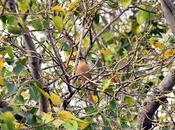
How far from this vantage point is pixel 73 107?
71.8 inches

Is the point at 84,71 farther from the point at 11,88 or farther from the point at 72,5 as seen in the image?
the point at 11,88

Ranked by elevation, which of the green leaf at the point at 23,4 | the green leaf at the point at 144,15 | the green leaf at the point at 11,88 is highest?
the green leaf at the point at 23,4

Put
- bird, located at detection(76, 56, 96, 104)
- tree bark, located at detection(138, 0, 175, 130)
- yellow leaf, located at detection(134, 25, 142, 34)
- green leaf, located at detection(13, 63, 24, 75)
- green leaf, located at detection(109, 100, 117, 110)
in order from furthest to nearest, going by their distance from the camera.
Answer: yellow leaf, located at detection(134, 25, 142, 34) < tree bark, located at detection(138, 0, 175, 130) < bird, located at detection(76, 56, 96, 104) < green leaf, located at detection(109, 100, 117, 110) < green leaf, located at detection(13, 63, 24, 75)

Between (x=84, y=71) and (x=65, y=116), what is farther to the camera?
(x=84, y=71)

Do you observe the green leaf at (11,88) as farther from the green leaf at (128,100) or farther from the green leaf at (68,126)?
the green leaf at (128,100)

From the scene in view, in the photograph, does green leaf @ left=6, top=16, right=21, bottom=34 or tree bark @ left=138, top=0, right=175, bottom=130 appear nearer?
green leaf @ left=6, top=16, right=21, bottom=34

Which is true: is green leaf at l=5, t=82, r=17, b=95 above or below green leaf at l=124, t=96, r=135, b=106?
above

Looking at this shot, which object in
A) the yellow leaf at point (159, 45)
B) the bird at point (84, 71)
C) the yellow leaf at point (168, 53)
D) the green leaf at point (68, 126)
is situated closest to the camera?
the green leaf at point (68, 126)

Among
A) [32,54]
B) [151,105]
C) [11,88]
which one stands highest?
[32,54]

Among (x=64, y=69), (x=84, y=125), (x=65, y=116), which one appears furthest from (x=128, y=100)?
(x=65, y=116)

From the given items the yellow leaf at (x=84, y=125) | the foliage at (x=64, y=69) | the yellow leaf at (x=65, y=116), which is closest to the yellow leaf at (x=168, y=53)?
the foliage at (x=64, y=69)

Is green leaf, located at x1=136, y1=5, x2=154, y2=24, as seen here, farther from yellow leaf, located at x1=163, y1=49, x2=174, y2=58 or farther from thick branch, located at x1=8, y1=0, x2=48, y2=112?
thick branch, located at x1=8, y1=0, x2=48, y2=112

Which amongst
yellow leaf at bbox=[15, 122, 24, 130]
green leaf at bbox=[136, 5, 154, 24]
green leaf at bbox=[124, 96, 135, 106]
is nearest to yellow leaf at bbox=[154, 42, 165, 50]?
green leaf at bbox=[136, 5, 154, 24]

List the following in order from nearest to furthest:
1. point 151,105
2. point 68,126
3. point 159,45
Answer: point 68,126
point 159,45
point 151,105
